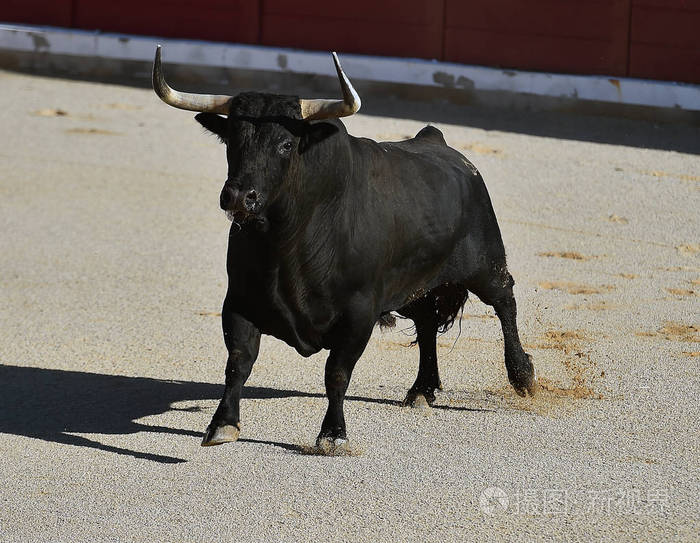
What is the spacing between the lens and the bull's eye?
368cm

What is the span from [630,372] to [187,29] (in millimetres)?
7408

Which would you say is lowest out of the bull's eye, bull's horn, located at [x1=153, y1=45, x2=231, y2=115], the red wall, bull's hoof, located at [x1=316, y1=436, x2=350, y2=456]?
bull's hoof, located at [x1=316, y1=436, x2=350, y2=456]

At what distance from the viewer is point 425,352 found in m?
4.53

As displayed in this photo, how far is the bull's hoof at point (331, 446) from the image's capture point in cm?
391

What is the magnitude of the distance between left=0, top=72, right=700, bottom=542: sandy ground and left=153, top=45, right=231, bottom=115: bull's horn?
104 cm

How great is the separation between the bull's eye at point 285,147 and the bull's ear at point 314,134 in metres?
0.08

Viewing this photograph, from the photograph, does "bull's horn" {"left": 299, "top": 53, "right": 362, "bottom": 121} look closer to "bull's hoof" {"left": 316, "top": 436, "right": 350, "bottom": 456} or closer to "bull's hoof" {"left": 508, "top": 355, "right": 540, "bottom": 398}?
"bull's hoof" {"left": 316, "top": 436, "right": 350, "bottom": 456}

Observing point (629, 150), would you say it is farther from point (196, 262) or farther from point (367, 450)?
point (367, 450)

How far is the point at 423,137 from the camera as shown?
4.86 meters

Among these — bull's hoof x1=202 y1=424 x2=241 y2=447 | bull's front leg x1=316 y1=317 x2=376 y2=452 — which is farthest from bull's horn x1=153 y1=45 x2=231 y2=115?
bull's hoof x1=202 y1=424 x2=241 y2=447

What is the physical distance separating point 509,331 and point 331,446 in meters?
1.03
